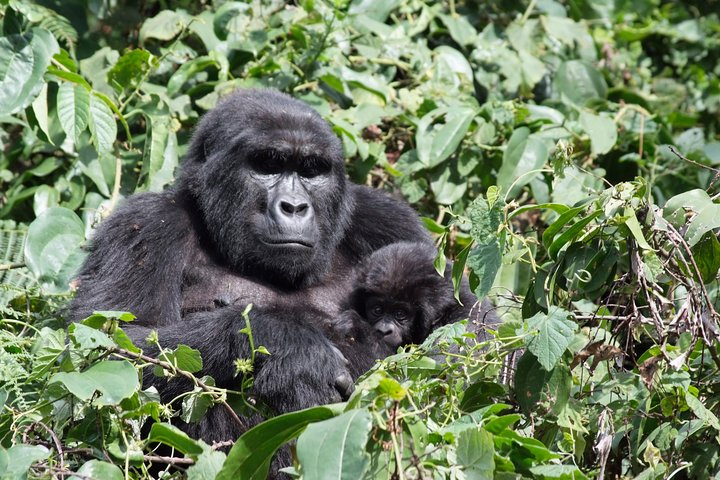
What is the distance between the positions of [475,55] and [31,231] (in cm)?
301

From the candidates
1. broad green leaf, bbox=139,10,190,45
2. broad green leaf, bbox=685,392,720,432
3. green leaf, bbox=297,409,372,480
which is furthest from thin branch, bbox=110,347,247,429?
broad green leaf, bbox=139,10,190,45

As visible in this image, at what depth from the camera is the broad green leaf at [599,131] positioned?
5492mm

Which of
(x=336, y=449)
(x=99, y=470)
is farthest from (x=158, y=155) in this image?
(x=336, y=449)

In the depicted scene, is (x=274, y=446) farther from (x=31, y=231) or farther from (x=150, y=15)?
(x=150, y=15)

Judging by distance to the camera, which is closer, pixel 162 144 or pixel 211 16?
pixel 162 144

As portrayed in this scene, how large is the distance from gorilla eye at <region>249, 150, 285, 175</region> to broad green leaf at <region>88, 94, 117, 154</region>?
0.68m

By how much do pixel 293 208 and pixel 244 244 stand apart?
0.27m

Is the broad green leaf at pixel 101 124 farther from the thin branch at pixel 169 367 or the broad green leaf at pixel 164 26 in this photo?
the thin branch at pixel 169 367

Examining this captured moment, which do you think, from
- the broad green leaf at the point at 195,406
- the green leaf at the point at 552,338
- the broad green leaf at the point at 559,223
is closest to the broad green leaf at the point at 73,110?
the broad green leaf at the point at 195,406

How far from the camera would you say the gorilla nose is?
4008 mm

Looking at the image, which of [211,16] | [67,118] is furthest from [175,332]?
[211,16]

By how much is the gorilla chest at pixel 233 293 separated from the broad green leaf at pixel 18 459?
1.51m

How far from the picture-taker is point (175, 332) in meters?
3.65

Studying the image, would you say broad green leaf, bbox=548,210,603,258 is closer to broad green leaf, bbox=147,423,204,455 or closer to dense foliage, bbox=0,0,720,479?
dense foliage, bbox=0,0,720,479
